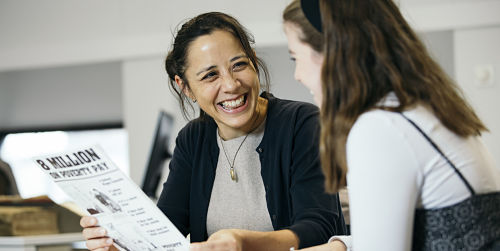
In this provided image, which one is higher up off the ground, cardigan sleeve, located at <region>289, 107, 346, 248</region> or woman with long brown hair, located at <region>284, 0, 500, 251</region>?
woman with long brown hair, located at <region>284, 0, 500, 251</region>

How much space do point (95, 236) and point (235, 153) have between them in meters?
0.44

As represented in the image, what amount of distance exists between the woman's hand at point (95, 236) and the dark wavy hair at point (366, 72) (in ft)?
2.18

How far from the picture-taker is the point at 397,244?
97 centimetres

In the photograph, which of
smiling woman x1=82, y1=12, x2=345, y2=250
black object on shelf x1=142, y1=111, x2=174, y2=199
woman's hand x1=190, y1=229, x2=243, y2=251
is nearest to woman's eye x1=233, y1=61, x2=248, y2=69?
smiling woman x1=82, y1=12, x2=345, y2=250

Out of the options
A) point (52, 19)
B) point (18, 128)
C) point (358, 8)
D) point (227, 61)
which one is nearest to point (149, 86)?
point (52, 19)

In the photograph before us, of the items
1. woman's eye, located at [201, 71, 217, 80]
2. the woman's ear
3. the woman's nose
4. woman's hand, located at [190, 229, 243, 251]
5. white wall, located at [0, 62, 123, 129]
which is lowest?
white wall, located at [0, 62, 123, 129]

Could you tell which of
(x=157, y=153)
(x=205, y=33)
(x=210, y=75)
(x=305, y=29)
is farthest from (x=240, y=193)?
(x=157, y=153)

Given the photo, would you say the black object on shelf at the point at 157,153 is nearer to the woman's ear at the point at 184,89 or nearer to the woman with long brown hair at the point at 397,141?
the woman's ear at the point at 184,89

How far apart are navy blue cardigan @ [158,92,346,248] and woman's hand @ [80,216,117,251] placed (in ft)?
0.85

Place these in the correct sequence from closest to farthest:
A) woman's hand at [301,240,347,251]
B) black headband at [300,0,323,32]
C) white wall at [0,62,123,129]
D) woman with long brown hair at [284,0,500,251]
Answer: woman with long brown hair at [284,0,500,251], black headband at [300,0,323,32], woman's hand at [301,240,347,251], white wall at [0,62,123,129]

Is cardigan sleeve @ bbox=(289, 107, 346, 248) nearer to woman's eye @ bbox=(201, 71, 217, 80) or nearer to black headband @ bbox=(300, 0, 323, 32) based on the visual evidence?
woman's eye @ bbox=(201, 71, 217, 80)

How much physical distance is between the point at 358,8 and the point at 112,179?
0.57 m

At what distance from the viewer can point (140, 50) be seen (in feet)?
16.3

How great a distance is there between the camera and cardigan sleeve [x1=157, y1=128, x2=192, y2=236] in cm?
171
